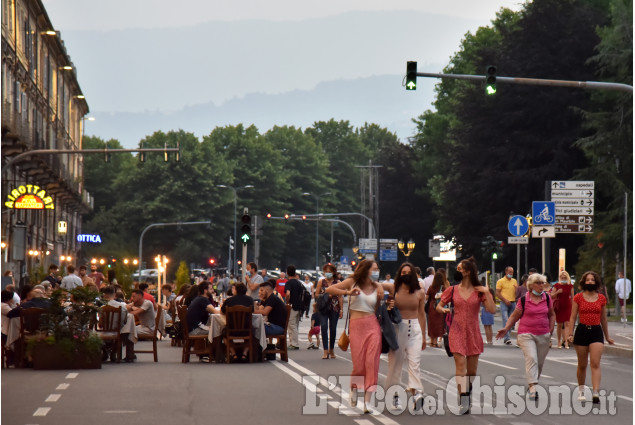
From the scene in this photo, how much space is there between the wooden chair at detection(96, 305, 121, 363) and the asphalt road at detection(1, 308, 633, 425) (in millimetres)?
571

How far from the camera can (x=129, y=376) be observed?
1919 cm

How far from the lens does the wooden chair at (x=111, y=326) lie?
74.2 feet

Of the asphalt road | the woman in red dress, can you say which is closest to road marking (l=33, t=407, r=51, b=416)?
the asphalt road

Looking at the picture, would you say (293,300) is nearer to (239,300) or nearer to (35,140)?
(239,300)

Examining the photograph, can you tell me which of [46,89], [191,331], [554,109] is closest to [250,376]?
[191,331]

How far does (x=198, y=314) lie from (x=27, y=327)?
3.40 meters

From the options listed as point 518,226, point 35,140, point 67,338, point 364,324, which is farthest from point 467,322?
point 35,140

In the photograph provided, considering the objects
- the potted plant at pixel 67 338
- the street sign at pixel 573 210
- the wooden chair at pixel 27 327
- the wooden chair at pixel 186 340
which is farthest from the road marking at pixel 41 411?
the street sign at pixel 573 210

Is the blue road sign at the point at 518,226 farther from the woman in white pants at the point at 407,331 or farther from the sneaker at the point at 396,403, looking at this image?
the sneaker at the point at 396,403

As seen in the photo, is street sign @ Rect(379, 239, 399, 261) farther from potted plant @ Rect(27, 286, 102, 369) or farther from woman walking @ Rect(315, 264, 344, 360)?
potted plant @ Rect(27, 286, 102, 369)

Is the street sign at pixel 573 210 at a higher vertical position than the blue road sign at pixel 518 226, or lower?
higher

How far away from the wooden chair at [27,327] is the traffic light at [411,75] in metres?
8.49

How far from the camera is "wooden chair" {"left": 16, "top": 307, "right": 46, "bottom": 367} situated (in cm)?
2116

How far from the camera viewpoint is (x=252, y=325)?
2311 centimetres
